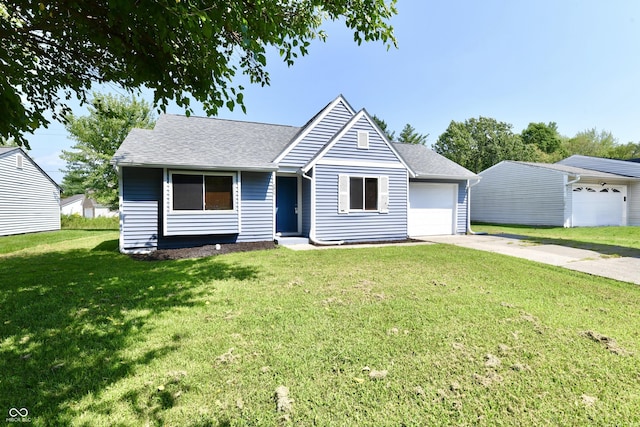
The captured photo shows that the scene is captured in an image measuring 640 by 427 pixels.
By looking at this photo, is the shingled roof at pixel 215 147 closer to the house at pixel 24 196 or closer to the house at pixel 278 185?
the house at pixel 278 185

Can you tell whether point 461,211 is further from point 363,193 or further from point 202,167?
point 202,167

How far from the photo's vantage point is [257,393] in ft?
7.57

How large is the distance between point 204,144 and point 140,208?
3.08m

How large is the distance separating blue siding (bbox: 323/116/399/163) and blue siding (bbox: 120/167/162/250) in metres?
5.83

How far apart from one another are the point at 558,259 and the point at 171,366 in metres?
8.93

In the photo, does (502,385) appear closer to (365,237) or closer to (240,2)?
(240,2)

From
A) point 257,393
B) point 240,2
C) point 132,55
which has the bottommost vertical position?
point 257,393

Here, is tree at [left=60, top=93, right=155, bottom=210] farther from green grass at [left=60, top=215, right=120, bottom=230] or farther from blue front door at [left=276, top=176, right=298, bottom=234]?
blue front door at [left=276, top=176, right=298, bottom=234]

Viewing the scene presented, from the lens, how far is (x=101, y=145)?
903 inches

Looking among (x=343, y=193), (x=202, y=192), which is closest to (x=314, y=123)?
(x=343, y=193)

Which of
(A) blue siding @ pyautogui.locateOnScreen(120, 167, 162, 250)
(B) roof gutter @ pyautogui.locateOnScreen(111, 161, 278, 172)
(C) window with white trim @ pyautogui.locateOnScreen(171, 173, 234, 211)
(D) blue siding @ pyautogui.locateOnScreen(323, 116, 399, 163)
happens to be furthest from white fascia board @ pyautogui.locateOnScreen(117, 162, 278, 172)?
(D) blue siding @ pyautogui.locateOnScreen(323, 116, 399, 163)

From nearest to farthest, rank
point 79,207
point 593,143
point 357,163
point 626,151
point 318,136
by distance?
point 357,163 < point 318,136 < point 626,151 < point 593,143 < point 79,207

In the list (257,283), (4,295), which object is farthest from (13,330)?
(257,283)

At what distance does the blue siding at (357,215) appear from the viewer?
10.4 meters
